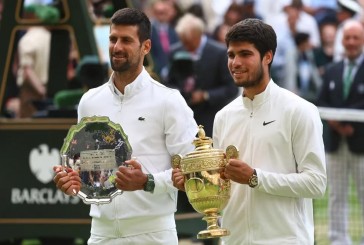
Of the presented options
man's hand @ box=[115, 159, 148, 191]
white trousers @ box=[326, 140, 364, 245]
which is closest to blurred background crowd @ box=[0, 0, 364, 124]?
white trousers @ box=[326, 140, 364, 245]

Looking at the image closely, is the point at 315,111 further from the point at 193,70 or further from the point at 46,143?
the point at 193,70

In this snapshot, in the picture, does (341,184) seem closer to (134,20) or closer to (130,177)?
(134,20)

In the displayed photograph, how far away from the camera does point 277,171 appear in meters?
7.34

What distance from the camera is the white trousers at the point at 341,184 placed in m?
13.9

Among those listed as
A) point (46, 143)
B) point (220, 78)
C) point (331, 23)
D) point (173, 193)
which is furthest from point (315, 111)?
point (331, 23)

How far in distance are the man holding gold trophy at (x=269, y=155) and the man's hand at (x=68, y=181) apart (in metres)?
0.57

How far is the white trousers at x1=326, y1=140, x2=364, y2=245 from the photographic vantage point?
13.9 meters

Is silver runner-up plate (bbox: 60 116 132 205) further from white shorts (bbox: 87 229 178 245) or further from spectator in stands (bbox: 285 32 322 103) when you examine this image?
spectator in stands (bbox: 285 32 322 103)

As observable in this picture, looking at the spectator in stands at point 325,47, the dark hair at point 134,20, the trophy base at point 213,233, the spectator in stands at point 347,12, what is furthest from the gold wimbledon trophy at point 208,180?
the spectator in stands at point 325,47

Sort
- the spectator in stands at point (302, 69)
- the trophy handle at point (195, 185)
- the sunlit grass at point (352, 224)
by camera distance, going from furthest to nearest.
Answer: the spectator in stands at point (302, 69) → the sunlit grass at point (352, 224) → the trophy handle at point (195, 185)

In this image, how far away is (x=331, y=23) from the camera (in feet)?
61.6

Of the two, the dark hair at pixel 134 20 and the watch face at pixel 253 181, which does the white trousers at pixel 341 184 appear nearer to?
the dark hair at pixel 134 20

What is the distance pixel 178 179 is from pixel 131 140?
0.56 metres

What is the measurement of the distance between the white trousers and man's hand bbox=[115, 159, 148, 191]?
6.57m
